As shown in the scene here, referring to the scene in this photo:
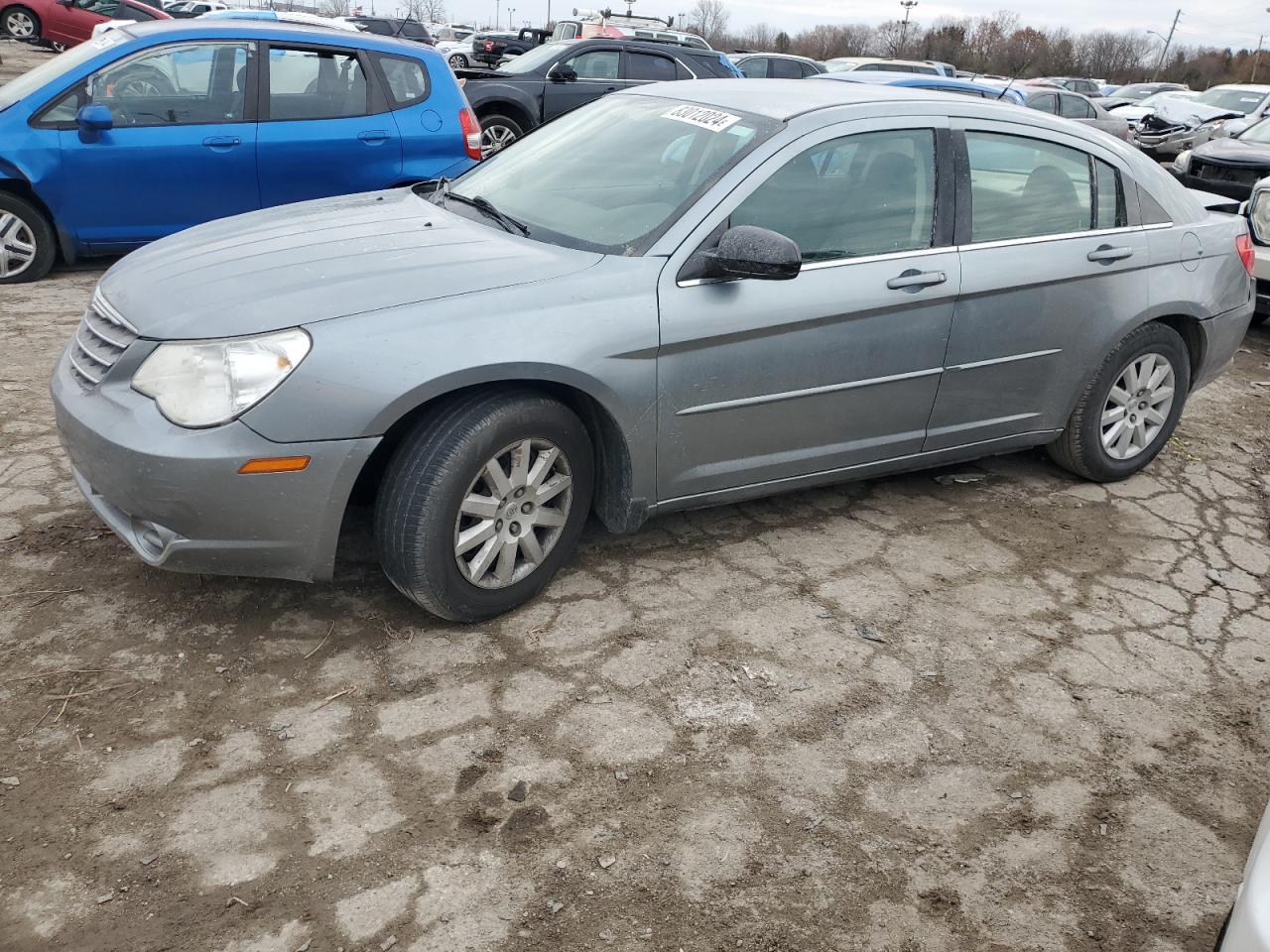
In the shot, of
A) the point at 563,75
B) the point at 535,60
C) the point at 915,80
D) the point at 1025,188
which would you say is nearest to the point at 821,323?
the point at 1025,188

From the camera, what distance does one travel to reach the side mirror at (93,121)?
636 cm

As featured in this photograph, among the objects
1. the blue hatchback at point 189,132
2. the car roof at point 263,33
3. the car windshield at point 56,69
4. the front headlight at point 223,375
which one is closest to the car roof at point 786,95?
the front headlight at point 223,375

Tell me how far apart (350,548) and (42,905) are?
1688 mm

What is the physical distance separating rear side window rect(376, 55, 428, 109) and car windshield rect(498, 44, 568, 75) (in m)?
5.68

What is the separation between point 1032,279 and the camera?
4.10 metres

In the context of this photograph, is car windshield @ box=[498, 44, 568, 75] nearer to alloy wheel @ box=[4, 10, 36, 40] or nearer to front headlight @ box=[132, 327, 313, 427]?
front headlight @ box=[132, 327, 313, 427]

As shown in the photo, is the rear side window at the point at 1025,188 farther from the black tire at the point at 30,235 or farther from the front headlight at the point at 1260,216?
the black tire at the point at 30,235

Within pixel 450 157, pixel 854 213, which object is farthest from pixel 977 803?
pixel 450 157

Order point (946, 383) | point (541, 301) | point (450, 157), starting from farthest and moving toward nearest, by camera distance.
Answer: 1. point (450, 157)
2. point (946, 383)
3. point (541, 301)

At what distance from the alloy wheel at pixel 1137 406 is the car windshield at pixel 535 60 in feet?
32.1

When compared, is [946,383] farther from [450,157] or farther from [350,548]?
[450,157]

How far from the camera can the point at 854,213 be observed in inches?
149

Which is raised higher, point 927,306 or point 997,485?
point 927,306

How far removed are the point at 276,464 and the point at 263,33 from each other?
17.0 feet
